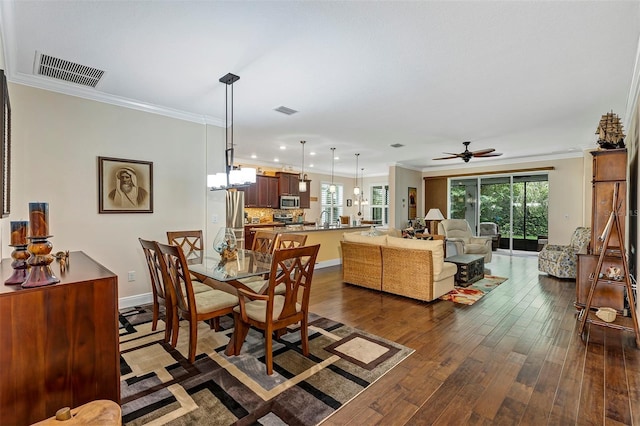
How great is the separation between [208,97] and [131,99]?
Result: 977mm

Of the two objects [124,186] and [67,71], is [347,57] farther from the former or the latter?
[124,186]

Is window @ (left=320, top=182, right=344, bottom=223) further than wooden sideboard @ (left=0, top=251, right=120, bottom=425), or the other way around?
window @ (left=320, top=182, right=344, bottom=223)

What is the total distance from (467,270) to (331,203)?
6238 millimetres

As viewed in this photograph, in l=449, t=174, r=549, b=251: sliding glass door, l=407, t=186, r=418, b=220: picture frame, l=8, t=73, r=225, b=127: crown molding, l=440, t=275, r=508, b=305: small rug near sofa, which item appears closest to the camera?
l=8, t=73, r=225, b=127: crown molding

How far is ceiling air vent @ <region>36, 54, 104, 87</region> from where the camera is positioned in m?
2.85

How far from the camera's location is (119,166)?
3.79 meters

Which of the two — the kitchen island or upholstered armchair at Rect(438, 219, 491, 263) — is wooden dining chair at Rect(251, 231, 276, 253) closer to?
the kitchen island

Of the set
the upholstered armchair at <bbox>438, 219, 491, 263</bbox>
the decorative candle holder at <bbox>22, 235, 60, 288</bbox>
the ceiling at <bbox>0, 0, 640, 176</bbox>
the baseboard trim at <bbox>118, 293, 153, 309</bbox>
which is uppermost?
the ceiling at <bbox>0, 0, 640, 176</bbox>

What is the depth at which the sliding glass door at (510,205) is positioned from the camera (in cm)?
820

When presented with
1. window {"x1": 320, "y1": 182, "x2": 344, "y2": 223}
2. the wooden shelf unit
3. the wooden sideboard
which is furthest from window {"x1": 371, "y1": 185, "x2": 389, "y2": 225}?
the wooden sideboard

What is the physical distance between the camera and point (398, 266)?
4.42m

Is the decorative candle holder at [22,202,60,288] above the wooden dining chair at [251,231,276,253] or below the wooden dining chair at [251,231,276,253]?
above

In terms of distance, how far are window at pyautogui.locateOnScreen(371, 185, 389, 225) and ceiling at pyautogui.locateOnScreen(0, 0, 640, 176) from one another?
7.01 metres

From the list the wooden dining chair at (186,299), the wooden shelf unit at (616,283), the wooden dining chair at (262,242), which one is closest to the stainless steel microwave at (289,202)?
the wooden dining chair at (262,242)
